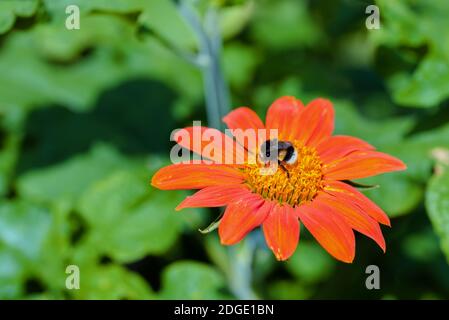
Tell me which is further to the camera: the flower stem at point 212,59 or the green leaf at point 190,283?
the flower stem at point 212,59

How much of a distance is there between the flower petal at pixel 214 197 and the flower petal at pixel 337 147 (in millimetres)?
245

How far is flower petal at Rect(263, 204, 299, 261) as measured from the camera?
1296 mm

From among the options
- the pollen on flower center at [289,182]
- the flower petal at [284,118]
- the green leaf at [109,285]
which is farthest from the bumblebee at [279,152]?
the green leaf at [109,285]

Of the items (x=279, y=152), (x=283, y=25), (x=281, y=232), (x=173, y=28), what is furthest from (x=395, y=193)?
(x=283, y=25)

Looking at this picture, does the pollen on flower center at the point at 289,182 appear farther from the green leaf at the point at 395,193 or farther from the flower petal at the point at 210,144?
the green leaf at the point at 395,193

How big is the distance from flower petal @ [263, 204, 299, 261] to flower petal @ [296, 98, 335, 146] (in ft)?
0.93

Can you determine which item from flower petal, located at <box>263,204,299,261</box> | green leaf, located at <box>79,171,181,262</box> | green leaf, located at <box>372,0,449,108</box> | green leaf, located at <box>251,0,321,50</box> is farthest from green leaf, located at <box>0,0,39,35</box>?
green leaf, located at <box>251,0,321,50</box>

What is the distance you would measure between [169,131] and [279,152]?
1.10 meters

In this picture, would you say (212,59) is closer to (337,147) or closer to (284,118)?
(284,118)

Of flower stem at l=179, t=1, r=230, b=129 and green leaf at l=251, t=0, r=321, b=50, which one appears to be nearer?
flower stem at l=179, t=1, r=230, b=129

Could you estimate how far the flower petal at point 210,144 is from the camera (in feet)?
5.00

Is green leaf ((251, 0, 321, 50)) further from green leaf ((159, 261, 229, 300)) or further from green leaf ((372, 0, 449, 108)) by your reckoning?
green leaf ((159, 261, 229, 300))

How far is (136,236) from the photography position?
197 centimetres

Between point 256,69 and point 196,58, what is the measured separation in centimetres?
80
